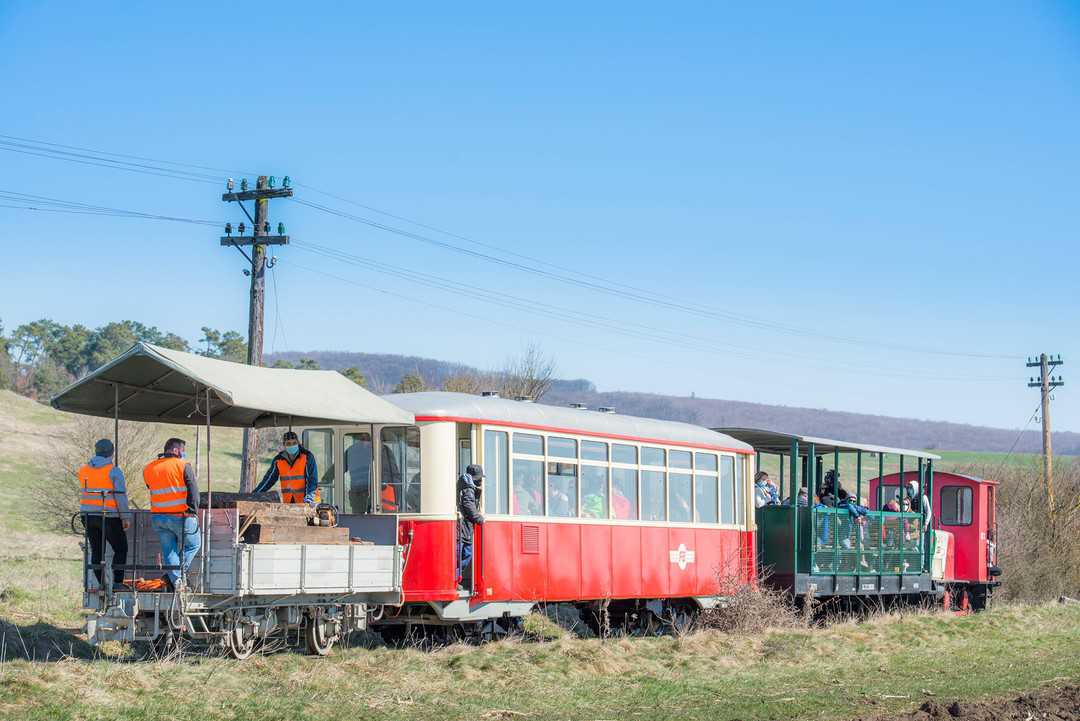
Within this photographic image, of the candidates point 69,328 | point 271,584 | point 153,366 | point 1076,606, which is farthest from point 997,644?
point 69,328

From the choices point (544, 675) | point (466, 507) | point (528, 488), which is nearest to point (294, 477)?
point (466, 507)

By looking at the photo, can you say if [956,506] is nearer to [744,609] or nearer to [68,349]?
[744,609]

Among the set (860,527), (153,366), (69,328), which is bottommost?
(860,527)

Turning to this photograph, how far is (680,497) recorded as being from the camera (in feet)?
62.6

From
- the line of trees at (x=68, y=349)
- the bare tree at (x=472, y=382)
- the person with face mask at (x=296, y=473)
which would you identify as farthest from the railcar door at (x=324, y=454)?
the line of trees at (x=68, y=349)

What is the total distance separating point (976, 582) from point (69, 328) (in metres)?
98.3

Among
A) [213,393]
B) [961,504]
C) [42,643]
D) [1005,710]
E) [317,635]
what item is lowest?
[1005,710]

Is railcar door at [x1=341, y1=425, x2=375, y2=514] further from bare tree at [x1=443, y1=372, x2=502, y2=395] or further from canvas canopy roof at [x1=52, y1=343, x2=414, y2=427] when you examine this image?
bare tree at [x1=443, y1=372, x2=502, y2=395]

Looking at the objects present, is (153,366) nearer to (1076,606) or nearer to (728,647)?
(728,647)

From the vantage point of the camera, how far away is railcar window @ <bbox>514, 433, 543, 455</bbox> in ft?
52.9

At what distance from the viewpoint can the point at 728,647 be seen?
656 inches

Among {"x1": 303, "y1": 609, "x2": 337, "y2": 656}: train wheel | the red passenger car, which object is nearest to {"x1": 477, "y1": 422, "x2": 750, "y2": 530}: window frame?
{"x1": 303, "y1": 609, "x2": 337, "y2": 656}: train wheel

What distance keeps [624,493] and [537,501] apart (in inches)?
72.4

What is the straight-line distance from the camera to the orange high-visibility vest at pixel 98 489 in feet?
43.6
